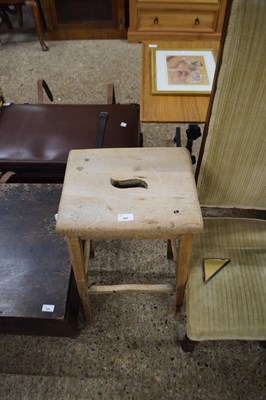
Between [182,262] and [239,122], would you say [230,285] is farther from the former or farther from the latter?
[239,122]

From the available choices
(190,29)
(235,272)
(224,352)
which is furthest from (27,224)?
(190,29)

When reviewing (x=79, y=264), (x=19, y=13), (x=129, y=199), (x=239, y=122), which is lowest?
(x=79, y=264)

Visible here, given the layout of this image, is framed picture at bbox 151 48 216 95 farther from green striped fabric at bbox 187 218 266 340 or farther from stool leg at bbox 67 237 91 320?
stool leg at bbox 67 237 91 320

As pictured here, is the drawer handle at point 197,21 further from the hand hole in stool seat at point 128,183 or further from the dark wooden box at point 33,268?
the hand hole in stool seat at point 128,183

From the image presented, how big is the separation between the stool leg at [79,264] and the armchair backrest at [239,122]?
1.37 ft

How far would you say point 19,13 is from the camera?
3078 millimetres

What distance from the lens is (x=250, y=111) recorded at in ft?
2.53

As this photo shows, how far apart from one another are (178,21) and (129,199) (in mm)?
2503

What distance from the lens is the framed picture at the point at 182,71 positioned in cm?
136

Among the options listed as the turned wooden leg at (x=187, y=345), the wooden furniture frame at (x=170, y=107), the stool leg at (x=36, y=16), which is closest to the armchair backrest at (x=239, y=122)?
the wooden furniture frame at (x=170, y=107)

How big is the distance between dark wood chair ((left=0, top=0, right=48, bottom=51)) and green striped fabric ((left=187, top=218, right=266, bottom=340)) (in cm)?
249

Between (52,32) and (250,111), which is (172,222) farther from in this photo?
(52,32)

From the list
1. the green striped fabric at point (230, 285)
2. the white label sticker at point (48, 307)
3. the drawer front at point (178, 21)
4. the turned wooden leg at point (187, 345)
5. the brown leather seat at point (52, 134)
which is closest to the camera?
the green striped fabric at point (230, 285)

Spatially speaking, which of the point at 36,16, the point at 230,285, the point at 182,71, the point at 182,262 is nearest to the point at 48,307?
the point at 182,262
